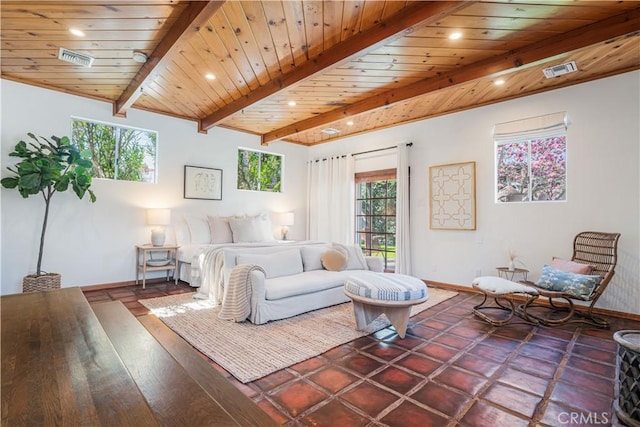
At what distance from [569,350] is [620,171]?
2335mm

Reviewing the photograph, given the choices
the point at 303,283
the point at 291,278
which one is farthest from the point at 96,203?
the point at 303,283

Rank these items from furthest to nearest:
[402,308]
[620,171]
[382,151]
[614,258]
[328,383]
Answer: [382,151], [620,171], [614,258], [402,308], [328,383]

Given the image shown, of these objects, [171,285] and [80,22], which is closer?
[80,22]

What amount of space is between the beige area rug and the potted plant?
1.28m

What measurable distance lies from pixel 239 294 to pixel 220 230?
2.37 m

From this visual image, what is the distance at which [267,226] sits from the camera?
5.88 metres

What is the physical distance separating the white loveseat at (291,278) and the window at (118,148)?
8.33 feet

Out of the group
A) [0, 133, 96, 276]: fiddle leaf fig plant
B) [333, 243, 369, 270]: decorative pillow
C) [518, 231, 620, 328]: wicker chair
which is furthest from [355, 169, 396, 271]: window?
[0, 133, 96, 276]: fiddle leaf fig plant

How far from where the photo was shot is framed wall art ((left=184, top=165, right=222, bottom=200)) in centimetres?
539

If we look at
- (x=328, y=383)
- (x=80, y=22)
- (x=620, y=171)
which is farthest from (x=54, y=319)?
(x=620, y=171)

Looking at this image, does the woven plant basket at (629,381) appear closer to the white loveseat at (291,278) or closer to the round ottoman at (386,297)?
the round ottoman at (386,297)

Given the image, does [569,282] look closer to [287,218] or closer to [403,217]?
[403,217]

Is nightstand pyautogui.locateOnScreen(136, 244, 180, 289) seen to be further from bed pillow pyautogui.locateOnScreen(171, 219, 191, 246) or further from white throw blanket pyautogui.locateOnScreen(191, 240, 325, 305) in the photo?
white throw blanket pyautogui.locateOnScreen(191, 240, 325, 305)

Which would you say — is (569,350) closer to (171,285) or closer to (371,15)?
(371,15)
